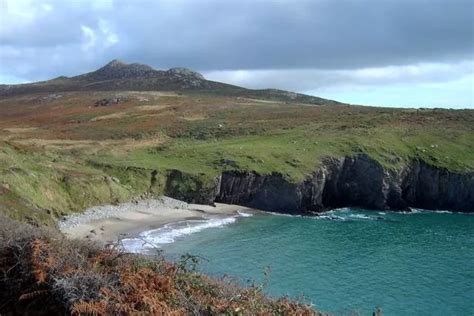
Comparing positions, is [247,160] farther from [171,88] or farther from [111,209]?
[171,88]

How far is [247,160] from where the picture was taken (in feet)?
219

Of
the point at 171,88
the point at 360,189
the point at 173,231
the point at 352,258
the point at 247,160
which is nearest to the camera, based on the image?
the point at 352,258

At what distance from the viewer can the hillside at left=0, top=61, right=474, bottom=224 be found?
52875 mm

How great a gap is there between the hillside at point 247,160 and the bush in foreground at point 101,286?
23.9 m

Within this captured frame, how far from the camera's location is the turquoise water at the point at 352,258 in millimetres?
33000

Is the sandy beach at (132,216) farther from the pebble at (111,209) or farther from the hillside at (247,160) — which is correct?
the hillside at (247,160)

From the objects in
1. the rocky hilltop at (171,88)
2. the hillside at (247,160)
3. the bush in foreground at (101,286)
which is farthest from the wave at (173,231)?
the rocky hilltop at (171,88)

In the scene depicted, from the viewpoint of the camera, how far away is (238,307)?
9.46m

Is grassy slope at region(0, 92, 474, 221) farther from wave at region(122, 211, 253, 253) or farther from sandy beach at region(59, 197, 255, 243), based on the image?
wave at region(122, 211, 253, 253)

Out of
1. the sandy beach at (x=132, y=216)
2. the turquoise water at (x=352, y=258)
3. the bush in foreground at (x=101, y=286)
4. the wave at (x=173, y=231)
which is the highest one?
the bush in foreground at (x=101, y=286)

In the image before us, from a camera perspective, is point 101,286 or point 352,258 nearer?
point 101,286

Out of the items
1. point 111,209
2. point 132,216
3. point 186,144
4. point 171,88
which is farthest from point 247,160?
point 171,88

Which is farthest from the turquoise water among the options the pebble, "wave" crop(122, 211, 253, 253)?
the pebble

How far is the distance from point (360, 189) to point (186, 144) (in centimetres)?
2585
